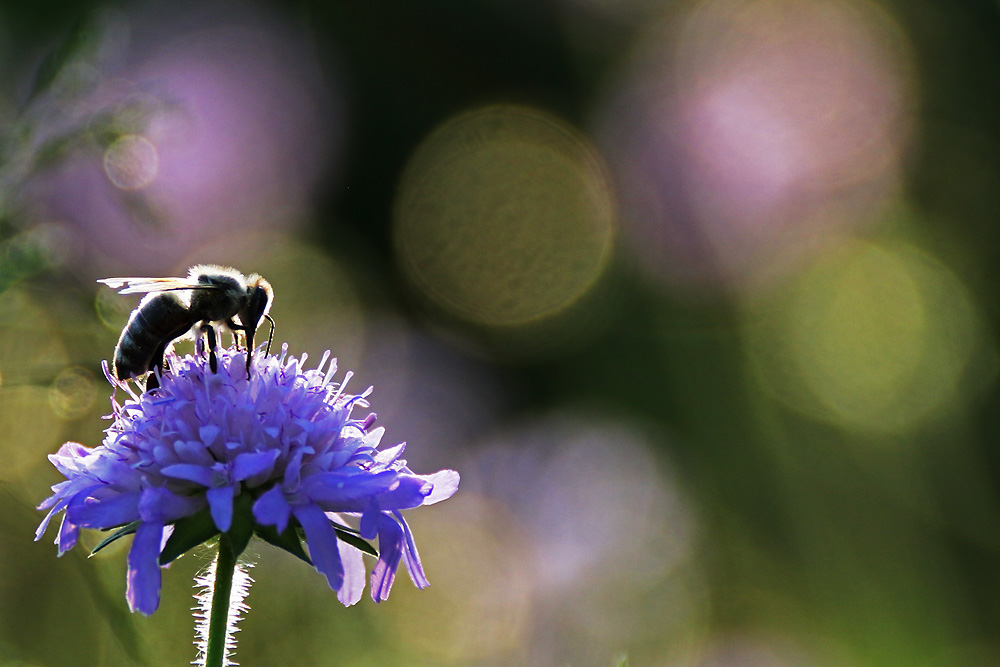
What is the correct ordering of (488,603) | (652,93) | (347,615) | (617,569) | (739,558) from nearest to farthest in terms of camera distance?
(347,615)
(488,603)
(617,569)
(739,558)
(652,93)

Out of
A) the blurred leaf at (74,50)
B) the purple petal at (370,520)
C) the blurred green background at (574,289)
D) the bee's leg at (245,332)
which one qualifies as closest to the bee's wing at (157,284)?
the bee's leg at (245,332)

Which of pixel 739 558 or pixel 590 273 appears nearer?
pixel 739 558

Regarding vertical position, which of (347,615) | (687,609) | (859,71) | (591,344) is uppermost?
(859,71)

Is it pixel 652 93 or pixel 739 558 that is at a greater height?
pixel 652 93

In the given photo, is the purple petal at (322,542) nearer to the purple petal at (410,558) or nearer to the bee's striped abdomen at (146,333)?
the purple petal at (410,558)

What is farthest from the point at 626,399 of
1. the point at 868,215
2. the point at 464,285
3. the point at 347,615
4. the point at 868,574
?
the point at 347,615

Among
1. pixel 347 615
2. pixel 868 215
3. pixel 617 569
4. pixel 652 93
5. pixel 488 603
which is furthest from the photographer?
pixel 652 93

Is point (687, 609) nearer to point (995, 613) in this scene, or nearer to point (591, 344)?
point (995, 613)

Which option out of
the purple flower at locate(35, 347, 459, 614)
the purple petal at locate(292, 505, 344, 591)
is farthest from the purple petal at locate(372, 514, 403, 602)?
the purple petal at locate(292, 505, 344, 591)
